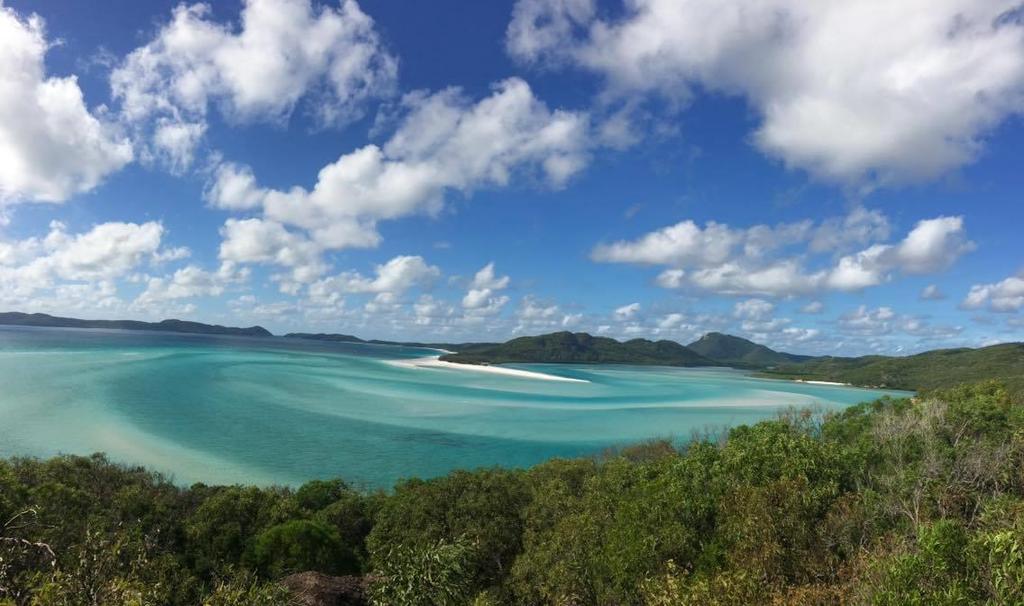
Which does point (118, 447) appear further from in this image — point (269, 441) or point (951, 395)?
point (951, 395)

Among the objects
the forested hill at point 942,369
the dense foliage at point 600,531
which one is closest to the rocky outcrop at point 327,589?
the dense foliage at point 600,531

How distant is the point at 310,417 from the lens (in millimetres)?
77875

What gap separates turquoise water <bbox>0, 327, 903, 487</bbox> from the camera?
54.1 m

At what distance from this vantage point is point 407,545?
2388cm

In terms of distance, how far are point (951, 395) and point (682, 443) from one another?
105ft

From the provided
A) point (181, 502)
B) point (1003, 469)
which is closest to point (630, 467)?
point (1003, 469)

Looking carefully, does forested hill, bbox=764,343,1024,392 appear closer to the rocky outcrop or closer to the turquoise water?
the turquoise water

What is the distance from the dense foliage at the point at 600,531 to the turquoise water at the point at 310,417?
69.6ft

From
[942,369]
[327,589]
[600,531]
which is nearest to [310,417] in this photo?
[327,589]

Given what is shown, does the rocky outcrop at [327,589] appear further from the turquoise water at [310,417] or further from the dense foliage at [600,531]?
the turquoise water at [310,417]

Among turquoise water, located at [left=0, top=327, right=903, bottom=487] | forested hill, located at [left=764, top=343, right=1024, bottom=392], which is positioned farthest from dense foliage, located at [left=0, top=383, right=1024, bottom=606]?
forested hill, located at [left=764, top=343, right=1024, bottom=392]

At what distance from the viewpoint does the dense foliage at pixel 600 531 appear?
36.7 ft

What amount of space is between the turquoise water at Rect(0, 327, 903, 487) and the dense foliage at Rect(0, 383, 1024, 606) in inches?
835

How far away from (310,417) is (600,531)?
6686 centimetres
